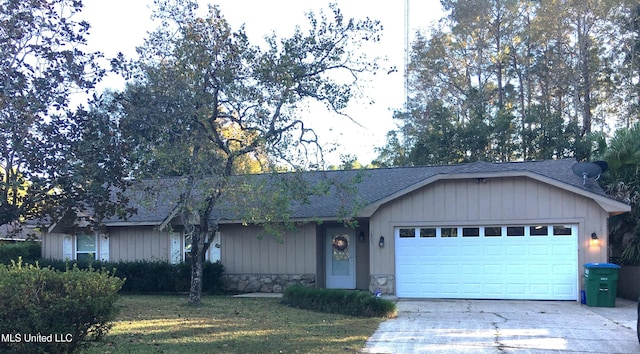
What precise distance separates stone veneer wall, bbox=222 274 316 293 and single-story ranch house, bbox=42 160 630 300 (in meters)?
0.03

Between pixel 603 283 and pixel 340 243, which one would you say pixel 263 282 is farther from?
pixel 603 283

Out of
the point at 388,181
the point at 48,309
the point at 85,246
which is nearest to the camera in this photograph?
the point at 48,309

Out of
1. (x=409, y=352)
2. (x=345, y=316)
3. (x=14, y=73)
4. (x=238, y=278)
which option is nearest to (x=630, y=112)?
(x=238, y=278)

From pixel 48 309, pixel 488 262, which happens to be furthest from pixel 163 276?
pixel 48 309

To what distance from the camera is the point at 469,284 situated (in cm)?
1566

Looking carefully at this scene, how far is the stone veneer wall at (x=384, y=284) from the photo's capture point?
52.6ft

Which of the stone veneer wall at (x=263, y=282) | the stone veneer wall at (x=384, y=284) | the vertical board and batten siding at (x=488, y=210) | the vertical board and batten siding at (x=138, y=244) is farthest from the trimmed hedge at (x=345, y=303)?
the vertical board and batten siding at (x=138, y=244)

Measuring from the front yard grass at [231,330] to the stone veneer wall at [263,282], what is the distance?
13.1 ft

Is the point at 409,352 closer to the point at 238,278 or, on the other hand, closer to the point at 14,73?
the point at 14,73

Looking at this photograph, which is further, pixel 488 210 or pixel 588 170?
pixel 588 170

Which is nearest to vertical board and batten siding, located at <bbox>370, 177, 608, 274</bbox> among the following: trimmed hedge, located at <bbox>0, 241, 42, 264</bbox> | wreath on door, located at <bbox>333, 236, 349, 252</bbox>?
wreath on door, located at <bbox>333, 236, 349, 252</bbox>

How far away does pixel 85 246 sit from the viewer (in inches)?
800

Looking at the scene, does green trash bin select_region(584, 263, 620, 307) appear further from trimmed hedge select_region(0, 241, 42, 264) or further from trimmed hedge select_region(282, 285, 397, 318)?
trimmed hedge select_region(0, 241, 42, 264)

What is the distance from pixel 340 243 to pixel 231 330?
29.4 feet
